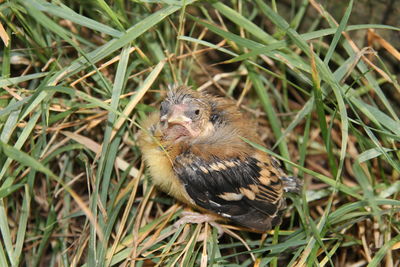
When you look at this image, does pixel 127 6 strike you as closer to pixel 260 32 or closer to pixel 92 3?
pixel 92 3

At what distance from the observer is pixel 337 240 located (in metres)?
2.01

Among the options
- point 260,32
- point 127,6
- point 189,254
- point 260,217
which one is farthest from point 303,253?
point 127,6

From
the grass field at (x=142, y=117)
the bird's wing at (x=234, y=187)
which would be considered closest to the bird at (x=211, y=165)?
the bird's wing at (x=234, y=187)

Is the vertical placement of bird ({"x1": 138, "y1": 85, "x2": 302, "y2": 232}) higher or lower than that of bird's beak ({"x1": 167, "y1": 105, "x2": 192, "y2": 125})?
lower

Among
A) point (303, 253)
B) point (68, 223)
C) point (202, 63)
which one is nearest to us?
point (303, 253)

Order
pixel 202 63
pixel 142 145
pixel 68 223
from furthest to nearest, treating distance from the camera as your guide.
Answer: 1. pixel 202 63
2. pixel 68 223
3. pixel 142 145

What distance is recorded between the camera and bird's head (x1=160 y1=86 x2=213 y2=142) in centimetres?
193

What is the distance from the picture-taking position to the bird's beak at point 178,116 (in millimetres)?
1916

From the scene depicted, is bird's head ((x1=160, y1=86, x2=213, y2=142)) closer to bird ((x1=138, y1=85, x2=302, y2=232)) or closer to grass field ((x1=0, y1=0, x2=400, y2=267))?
bird ((x1=138, y1=85, x2=302, y2=232))

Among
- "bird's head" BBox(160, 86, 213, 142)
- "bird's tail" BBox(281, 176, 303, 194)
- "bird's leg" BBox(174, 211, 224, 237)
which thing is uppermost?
"bird's head" BBox(160, 86, 213, 142)

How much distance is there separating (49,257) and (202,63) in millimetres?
1136

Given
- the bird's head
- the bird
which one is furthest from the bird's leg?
the bird's head

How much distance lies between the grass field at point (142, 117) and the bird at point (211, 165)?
0.35 ft

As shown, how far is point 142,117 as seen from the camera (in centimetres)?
213
